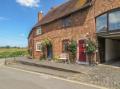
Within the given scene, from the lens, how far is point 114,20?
18328 millimetres

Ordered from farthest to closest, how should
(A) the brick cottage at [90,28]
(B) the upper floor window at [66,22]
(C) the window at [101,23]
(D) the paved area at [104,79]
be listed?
(B) the upper floor window at [66,22] < (C) the window at [101,23] < (A) the brick cottage at [90,28] < (D) the paved area at [104,79]

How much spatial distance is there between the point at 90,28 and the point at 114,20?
9.87 ft

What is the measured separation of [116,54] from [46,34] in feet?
33.0

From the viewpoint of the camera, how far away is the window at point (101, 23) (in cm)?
1931

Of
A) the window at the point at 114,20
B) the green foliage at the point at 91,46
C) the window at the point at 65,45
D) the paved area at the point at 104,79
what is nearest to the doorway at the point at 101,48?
the green foliage at the point at 91,46

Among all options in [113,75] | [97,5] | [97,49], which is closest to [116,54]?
[97,49]

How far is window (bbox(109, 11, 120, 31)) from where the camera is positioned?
18.0 meters

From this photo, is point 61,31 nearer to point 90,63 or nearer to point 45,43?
point 45,43

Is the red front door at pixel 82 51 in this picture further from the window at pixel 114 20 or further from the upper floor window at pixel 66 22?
the window at pixel 114 20

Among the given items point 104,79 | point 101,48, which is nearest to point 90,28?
point 101,48

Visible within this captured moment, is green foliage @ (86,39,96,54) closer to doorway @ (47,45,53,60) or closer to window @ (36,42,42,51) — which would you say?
doorway @ (47,45,53,60)

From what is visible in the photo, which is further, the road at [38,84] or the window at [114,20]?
the window at [114,20]

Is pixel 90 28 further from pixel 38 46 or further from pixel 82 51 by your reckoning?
pixel 38 46

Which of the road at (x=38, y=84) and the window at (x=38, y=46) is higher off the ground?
the window at (x=38, y=46)
